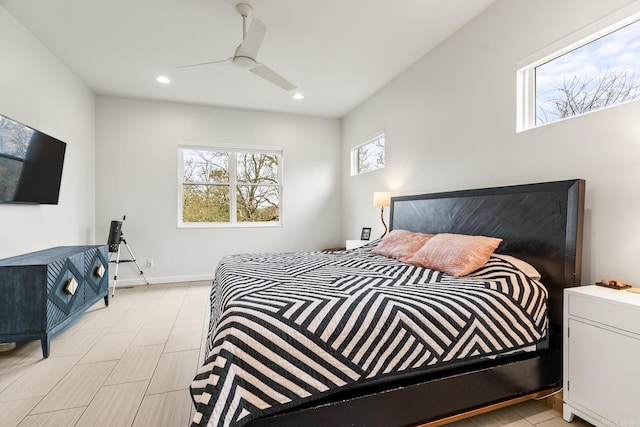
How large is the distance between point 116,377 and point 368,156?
3.97 m

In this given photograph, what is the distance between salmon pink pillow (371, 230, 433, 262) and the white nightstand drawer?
1.13 metres

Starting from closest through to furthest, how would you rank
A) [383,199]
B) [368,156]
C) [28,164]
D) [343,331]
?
[343,331]
[28,164]
[383,199]
[368,156]

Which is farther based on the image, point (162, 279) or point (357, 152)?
point (357, 152)

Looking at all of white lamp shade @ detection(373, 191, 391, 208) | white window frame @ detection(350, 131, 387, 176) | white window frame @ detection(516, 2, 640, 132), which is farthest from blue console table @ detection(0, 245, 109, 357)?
white window frame @ detection(516, 2, 640, 132)

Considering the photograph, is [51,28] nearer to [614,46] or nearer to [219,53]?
[219,53]

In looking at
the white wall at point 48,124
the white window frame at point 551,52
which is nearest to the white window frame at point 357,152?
the white window frame at point 551,52

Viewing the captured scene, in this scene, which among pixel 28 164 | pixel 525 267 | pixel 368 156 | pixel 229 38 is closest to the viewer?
pixel 525 267

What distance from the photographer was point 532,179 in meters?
2.19

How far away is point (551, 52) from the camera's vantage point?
6.78ft

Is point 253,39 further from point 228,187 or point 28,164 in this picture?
point 228,187

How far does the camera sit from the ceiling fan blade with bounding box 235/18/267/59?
2.23 m

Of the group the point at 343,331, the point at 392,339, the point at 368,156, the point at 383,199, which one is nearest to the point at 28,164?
the point at 343,331

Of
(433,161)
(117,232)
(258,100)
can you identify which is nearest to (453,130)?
(433,161)

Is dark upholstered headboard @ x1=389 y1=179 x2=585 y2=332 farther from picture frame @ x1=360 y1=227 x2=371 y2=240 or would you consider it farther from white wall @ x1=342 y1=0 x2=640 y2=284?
picture frame @ x1=360 y1=227 x2=371 y2=240
